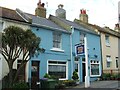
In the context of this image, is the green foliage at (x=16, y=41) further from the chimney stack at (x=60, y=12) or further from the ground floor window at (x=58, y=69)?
the chimney stack at (x=60, y=12)

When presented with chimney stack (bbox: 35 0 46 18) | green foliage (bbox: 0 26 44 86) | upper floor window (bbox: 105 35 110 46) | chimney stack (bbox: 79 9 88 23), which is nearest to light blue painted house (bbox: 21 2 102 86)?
chimney stack (bbox: 35 0 46 18)

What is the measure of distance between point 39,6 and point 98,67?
9.40 meters

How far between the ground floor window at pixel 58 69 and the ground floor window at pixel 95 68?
4225 millimetres

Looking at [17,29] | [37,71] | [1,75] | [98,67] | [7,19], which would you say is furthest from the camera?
[98,67]

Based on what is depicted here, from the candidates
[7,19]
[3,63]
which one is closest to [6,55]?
[3,63]

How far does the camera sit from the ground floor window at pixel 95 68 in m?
25.3

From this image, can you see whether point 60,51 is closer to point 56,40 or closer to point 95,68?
point 56,40

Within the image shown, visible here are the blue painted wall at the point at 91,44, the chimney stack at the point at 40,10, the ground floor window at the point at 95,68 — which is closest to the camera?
the blue painted wall at the point at 91,44

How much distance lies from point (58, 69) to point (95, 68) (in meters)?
6.04

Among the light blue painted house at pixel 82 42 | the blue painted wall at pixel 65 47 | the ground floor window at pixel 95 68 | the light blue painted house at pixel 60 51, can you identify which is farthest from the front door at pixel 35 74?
the ground floor window at pixel 95 68

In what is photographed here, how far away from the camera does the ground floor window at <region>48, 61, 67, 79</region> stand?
814 inches

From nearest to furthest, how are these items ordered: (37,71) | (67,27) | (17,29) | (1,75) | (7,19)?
(17,29) → (1,75) → (7,19) → (37,71) → (67,27)

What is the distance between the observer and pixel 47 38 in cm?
2073

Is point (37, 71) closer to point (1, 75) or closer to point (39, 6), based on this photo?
point (1, 75)
